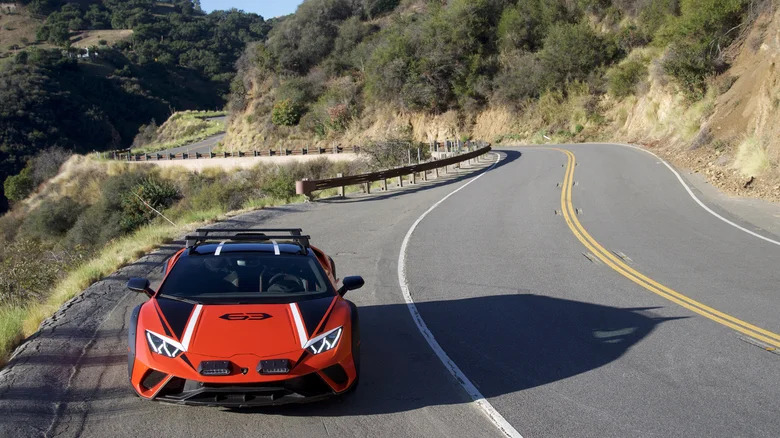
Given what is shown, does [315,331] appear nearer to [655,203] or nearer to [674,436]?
[674,436]

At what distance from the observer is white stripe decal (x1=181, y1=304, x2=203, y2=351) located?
5.23 meters

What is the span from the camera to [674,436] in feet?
16.7

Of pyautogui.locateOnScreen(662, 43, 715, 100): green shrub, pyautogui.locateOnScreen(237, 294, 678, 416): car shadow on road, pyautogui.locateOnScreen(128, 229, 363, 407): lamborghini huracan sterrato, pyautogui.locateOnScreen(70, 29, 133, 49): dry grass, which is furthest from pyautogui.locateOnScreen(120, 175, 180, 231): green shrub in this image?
pyautogui.locateOnScreen(70, 29, 133, 49): dry grass

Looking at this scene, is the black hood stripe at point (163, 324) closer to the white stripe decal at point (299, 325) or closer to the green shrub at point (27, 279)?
the white stripe decal at point (299, 325)

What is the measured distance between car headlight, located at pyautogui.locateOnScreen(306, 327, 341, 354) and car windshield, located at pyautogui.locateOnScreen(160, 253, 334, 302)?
0.69 metres

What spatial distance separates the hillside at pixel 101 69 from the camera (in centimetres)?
6500

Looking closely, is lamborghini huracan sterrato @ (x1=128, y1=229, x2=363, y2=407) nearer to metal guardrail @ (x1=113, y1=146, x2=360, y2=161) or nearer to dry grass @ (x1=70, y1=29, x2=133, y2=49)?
metal guardrail @ (x1=113, y1=146, x2=360, y2=161)

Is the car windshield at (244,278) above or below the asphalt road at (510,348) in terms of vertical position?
above

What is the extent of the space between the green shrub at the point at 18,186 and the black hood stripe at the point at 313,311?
178 feet

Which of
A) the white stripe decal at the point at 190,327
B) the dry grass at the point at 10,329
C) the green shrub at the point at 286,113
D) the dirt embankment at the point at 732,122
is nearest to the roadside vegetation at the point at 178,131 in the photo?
the green shrub at the point at 286,113

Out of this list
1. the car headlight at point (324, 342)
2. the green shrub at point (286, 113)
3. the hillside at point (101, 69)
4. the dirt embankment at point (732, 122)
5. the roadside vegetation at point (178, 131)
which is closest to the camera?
the car headlight at point (324, 342)

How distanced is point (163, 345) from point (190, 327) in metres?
0.24

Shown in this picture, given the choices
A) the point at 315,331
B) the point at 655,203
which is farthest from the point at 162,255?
the point at 655,203

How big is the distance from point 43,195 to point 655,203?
4649cm
